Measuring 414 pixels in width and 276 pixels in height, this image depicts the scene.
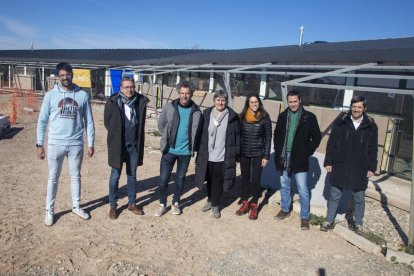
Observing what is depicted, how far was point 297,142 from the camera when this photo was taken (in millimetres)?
4141

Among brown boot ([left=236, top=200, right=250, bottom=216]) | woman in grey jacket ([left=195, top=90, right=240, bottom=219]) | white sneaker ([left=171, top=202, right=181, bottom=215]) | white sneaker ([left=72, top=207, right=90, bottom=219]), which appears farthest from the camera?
brown boot ([left=236, top=200, right=250, bottom=216])

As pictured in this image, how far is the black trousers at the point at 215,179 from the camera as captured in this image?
437cm

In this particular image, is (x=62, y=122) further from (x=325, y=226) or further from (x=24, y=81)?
(x=24, y=81)

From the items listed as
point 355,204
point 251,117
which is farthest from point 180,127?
point 355,204

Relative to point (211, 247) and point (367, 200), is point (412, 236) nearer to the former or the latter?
point (367, 200)

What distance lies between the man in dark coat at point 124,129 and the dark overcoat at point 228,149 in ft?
2.46

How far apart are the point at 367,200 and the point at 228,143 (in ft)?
8.49

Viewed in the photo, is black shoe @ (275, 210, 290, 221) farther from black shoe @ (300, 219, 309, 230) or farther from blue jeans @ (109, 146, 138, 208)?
blue jeans @ (109, 146, 138, 208)

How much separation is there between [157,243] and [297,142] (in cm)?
200

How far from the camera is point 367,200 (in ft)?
17.3

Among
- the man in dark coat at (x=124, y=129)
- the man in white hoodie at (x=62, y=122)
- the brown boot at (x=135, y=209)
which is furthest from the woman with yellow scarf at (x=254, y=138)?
the man in white hoodie at (x=62, y=122)

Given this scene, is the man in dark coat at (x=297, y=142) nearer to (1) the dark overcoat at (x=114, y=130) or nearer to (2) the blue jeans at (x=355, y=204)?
(2) the blue jeans at (x=355, y=204)

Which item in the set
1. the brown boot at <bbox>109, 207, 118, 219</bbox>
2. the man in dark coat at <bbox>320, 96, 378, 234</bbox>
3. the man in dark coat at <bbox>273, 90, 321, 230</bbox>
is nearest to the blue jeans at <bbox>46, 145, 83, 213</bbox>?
the brown boot at <bbox>109, 207, 118, 219</bbox>

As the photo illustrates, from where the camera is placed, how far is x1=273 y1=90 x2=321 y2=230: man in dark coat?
161 inches
